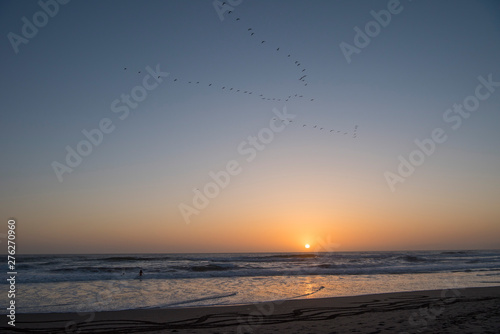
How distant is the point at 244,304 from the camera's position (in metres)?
14.8

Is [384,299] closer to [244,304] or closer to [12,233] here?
[244,304]

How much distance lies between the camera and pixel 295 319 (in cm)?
1131

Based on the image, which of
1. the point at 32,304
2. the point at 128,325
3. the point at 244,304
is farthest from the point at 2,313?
the point at 244,304

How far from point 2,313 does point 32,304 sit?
7.62ft

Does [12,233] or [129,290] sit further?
[129,290]

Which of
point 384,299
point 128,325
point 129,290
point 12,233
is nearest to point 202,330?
point 128,325

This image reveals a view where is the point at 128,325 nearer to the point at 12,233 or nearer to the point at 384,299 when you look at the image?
the point at 12,233

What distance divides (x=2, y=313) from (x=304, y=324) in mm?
10540

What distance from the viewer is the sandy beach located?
9742 mm

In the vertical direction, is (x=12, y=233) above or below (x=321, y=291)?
above

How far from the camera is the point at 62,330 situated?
33.2ft

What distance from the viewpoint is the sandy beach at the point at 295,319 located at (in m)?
9.74

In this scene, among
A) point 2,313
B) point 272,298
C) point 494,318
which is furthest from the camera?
point 272,298

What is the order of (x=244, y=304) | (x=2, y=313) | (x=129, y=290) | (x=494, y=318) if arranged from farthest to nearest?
(x=129, y=290) → (x=244, y=304) → (x=2, y=313) → (x=494, y=318)
